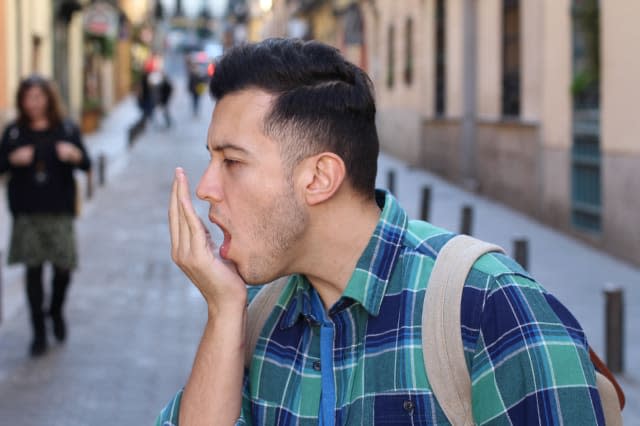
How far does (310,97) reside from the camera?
1.85 m

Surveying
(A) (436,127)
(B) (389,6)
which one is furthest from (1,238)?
(B) (389,6)

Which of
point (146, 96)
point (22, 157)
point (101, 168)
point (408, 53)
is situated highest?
point (408, 53)

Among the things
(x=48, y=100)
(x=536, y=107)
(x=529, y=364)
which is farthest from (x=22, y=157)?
(x=536, y=107)

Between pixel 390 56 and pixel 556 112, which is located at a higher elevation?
pixel 390 56

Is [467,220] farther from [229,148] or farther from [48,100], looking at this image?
[229,148]

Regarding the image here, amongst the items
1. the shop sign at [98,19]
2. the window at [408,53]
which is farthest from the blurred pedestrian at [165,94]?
the window at [408,53]

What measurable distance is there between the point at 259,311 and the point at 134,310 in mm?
7097

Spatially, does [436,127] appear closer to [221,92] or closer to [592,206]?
[592,206]

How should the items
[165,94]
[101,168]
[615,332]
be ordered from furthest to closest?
[165,94], [101,168], [615,332]

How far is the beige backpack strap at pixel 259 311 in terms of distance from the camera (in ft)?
6.57

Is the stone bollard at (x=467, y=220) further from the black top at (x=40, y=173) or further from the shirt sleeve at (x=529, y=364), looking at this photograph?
the shirt sleeve at (x=529, y=364)

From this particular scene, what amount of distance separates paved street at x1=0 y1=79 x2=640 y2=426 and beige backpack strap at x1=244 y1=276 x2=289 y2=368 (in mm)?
3920

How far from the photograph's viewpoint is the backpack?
1.69m

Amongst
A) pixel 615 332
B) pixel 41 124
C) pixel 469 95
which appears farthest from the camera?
pixel 469 95
